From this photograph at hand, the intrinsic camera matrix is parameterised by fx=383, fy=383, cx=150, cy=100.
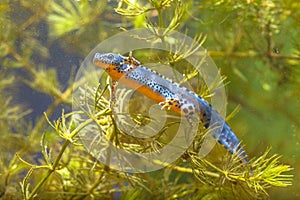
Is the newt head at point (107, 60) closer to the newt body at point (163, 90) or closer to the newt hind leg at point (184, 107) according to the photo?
the newt body at point (163, 90)

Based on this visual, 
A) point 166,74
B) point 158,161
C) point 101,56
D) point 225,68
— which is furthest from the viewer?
point 225,68

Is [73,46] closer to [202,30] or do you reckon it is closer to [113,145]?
[113,145]

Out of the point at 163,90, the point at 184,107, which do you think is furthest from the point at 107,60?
the point at 184,107

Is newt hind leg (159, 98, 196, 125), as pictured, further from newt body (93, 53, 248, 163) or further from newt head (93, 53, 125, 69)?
newt head (93, 53, 125, 69)

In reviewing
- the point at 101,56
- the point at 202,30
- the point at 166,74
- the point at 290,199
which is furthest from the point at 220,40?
the point at 101,56

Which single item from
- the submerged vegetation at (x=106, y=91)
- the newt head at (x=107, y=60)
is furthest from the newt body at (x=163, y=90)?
the submerged vegetation at (x=106, y=91)
